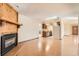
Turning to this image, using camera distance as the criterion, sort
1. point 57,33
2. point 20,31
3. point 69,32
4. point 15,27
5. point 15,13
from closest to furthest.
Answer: point 15,13 < point 15,27 < point 20,31 < point 57,33 < point 69,32

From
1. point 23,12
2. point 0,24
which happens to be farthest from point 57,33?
point 0,24

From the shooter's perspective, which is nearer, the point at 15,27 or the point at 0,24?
the point at 0,24

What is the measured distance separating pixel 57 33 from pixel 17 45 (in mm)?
6873

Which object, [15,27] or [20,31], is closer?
[15,27]

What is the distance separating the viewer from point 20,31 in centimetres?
657

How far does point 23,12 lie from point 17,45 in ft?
6.28

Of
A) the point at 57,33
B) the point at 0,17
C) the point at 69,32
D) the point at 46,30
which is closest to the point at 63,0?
the point at 0,17

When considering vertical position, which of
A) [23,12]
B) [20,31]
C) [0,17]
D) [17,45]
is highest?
[23,12]

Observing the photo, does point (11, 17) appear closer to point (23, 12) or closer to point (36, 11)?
point (23, 12)

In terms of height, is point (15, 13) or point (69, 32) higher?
point (15, 13)

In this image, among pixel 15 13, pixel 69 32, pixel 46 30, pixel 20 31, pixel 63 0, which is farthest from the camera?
pixel 46 30

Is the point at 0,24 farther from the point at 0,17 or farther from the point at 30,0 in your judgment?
the point at 30,0

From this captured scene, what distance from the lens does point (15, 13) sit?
17.2 ft

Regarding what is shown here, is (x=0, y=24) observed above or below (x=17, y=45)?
above
